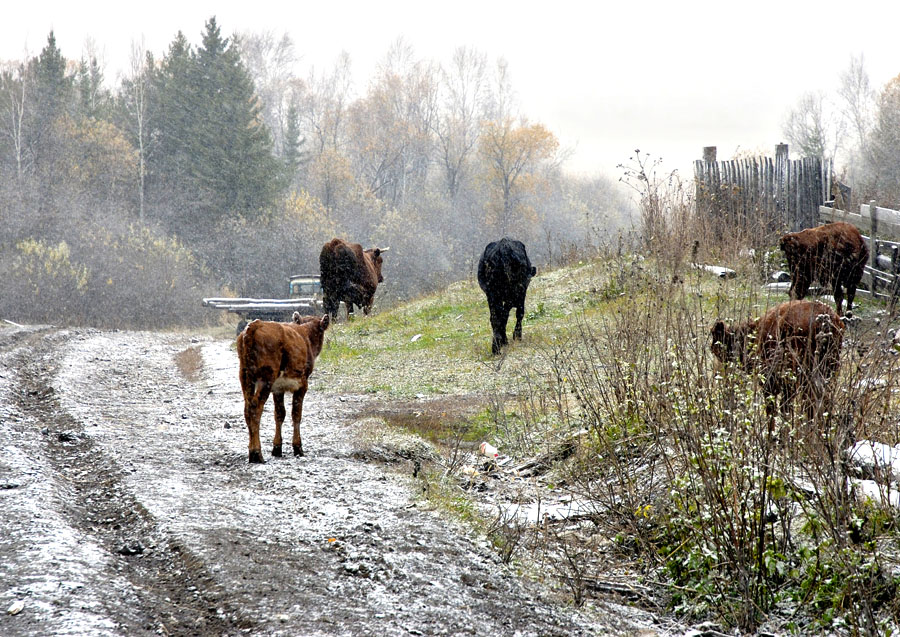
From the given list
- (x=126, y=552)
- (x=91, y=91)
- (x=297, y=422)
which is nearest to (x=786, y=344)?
(x=297, y=422)

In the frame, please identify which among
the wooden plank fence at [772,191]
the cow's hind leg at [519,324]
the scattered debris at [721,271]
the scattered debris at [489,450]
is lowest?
the scattered debris at [489,450]

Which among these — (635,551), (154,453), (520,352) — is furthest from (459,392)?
(635,551)

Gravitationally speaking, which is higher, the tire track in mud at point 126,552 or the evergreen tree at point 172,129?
the evergreen tree at point 172,129

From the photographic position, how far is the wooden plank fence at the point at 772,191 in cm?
1623

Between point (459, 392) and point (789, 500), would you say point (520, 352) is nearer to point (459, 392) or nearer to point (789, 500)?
point (459, 392)

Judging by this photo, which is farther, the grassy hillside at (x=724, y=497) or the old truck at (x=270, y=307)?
the old truck at (x=270, y=307)

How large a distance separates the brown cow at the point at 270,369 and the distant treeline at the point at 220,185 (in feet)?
47.1

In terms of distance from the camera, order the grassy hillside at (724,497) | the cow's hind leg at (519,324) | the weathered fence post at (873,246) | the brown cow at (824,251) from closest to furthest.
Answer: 1. the grassy hillside at (724,497)
2. the brown cow at (824,251)
3. the weathered fence post at (873,246)
4. the cow's hind leg at (519,324)

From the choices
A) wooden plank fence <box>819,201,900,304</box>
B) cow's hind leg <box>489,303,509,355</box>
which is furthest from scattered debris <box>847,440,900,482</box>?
cow's hind leg <box>489,303,509,355</box>

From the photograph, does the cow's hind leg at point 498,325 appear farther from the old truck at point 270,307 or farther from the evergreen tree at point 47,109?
the evergreen tree at point 47,109

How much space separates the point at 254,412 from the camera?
20.8 ft

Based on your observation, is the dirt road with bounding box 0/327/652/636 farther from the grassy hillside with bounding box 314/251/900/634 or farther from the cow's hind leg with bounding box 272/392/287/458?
the grassy hillside with bounding box 314/251/900/634

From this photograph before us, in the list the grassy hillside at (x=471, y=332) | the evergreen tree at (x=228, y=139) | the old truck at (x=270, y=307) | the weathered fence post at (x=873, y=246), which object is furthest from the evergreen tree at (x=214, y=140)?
the weathered fence post at (x=873, y=246)

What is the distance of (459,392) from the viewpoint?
10.1 m
